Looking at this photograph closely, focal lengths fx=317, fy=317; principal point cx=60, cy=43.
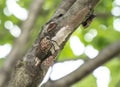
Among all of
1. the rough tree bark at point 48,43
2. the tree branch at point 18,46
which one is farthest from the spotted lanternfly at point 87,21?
the tree branch at point 18,46

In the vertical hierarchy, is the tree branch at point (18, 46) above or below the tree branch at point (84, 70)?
above

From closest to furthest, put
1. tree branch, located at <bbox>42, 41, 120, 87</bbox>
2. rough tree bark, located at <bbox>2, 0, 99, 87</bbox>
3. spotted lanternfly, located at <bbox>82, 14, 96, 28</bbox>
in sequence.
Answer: rough tree bark, located at <bbox>2, 0, 99, 87</bbox> → spotted lanternfly, located at <bbox>82, 14, 96, 28</bbox> → tree branch, located at <bbox>42, 41, 120, 87</bbox>

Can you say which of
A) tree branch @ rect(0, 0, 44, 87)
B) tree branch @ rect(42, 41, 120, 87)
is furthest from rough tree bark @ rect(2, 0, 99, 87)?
tree branch @ rect(42, 41, 120, 87)

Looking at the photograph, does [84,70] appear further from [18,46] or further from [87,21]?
[87,21]

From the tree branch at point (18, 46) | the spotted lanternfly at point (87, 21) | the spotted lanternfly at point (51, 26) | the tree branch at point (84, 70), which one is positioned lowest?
the tree branch at point (84, 70)

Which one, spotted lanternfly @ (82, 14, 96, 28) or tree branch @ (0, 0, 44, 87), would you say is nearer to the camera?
spotted lanternfly @ (82, 14, 96, 28)

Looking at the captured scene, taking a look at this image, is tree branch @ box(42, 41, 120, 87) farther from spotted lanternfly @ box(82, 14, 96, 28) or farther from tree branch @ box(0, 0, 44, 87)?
spotted lanternfly @ box(82, 14, 96, 28)

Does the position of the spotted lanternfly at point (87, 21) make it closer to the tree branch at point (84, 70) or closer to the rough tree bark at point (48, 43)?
the rough tree bark at point (48, 43)

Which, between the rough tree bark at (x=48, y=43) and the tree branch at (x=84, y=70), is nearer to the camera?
the rough tree bark at (x=48, y=43)

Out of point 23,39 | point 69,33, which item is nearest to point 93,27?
point 23,39
